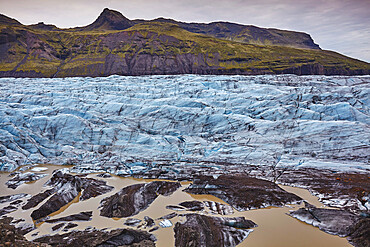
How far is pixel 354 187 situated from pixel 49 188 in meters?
16.8

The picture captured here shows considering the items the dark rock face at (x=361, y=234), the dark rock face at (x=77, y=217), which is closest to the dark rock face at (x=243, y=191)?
the dark rock face at (x=361, y=234)

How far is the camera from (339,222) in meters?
10.8

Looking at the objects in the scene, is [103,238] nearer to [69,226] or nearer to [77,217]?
[69,226]

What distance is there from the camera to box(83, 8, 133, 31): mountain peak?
537 feet

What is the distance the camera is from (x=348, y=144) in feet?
57.8

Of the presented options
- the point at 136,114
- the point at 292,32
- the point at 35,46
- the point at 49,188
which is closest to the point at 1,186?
the point at 49,188

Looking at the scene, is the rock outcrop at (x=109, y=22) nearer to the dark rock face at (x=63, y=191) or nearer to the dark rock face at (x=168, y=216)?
the dark rock face at (x=63, y=191)

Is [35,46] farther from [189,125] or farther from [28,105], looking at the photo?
[189,125]

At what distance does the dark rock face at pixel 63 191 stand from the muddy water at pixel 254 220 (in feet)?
1.13

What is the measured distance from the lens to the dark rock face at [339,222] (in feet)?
31.8

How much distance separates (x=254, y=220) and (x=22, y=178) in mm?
14132

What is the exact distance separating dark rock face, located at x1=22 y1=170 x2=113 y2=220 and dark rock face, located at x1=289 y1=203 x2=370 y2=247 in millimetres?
10428

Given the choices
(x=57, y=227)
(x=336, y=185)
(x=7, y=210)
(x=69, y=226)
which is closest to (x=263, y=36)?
(x=336, y=185)

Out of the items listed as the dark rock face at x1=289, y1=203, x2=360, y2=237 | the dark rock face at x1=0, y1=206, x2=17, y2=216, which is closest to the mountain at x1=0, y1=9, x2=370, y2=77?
the dark rock face at x1=0, y1=206, x2=17, y2=216
